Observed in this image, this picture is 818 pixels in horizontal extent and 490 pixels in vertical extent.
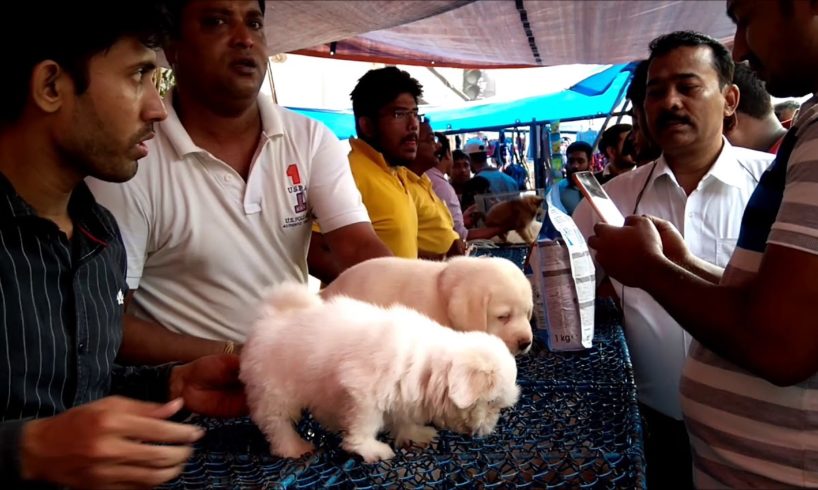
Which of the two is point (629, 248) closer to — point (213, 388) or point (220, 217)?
point (213, 388)

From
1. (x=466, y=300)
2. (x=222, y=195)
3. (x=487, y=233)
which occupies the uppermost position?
(x=222, y=195)

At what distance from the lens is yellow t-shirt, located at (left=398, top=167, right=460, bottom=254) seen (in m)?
3.50

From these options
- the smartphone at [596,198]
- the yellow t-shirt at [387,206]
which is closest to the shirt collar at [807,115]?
the smartphone at [596,198]

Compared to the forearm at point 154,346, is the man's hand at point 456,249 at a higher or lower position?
lower

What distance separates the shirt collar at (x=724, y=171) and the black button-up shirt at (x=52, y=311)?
5.35 feet

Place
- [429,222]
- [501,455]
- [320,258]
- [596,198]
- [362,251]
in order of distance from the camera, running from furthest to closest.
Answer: [429,222]
[320,258]
[362,251]
[596,198]
[501,455]

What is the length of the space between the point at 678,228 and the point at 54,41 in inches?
68.8

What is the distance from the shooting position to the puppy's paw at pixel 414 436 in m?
1.09

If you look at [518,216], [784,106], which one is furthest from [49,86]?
[784,106]

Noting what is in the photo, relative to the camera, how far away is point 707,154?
2.02 m

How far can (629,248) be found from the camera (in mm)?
1344

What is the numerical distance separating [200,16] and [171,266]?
0.72 m

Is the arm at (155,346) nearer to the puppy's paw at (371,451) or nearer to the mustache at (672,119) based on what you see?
the puppy's paw at (371,451)

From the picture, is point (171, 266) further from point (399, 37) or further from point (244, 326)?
point (399, 37)
